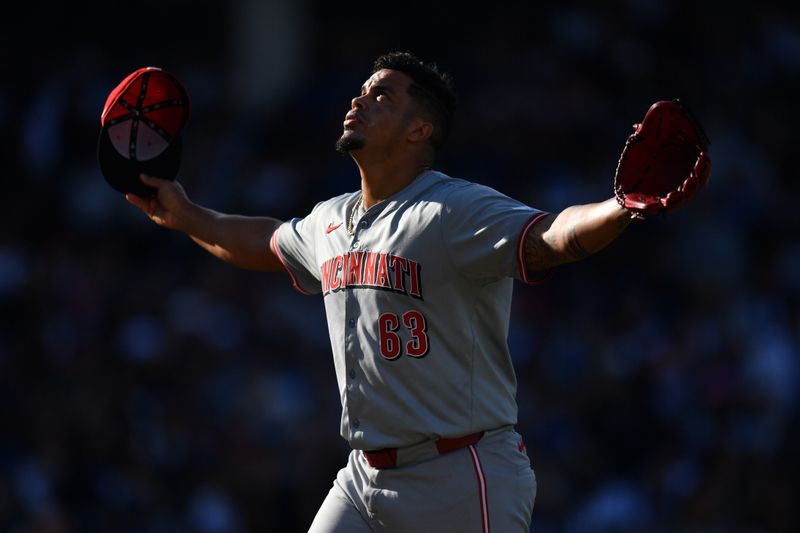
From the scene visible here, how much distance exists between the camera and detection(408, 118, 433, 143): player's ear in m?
4.68

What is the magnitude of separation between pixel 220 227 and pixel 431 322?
122cm

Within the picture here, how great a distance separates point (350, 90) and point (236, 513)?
5157mm

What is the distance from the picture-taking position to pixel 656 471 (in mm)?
8367

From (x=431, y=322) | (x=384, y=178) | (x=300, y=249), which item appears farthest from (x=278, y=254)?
(x=431, y=322)

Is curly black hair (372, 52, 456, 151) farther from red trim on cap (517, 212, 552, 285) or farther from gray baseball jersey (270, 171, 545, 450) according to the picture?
red trim on cap (517, 212, 552, 285)

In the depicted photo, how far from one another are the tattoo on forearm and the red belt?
27.5 inches

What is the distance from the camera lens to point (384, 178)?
15.2 feet

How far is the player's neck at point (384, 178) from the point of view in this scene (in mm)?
4633

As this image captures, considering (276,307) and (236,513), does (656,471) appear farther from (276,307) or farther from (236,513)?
(276,307)

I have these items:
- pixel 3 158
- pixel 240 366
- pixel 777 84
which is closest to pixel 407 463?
pixel 240 366

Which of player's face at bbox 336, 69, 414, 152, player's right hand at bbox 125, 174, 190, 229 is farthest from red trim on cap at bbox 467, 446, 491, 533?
player's right hand at bbox 125, 174, 190, 229

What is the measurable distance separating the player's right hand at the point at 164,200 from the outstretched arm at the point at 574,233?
1.69 m

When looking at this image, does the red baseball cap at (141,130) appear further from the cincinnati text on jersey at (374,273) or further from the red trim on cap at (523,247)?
the red trim on cap at (523,247)

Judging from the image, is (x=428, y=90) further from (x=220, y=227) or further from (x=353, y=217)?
(x=220, y=227)
